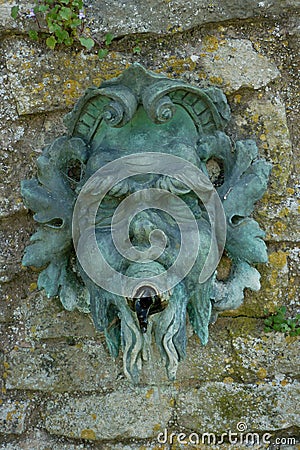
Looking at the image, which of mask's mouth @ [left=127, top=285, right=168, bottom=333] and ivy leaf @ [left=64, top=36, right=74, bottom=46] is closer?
mask's mouth @ [left=127, top=285, right=168, bottom=333]

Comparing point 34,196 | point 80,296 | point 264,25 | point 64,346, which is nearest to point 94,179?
point 34,196

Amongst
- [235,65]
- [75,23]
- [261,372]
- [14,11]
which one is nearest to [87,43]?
[75,23]

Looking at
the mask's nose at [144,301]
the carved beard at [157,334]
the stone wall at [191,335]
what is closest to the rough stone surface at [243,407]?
the stone wall at [191,335]

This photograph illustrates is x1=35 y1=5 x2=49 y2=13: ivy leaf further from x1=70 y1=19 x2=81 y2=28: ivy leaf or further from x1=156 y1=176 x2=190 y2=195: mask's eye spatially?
x1=156 y1=176 x2=190 y2=195: mask's eye

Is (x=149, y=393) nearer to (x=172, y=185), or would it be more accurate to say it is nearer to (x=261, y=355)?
(x=261, y=355)

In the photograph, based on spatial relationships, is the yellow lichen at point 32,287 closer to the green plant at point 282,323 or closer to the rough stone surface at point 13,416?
the rough stone surface at point 13,416

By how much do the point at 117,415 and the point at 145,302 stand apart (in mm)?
395

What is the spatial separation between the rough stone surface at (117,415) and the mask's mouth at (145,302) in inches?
12.8

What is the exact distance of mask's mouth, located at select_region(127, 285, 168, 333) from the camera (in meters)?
0.98

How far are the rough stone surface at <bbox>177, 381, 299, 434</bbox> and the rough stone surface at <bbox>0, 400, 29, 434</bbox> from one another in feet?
1.16

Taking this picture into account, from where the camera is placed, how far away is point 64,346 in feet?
4.23

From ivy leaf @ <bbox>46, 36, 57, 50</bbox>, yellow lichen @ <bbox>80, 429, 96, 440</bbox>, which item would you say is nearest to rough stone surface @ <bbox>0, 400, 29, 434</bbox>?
yellow lichen @ <bbox>80, 429, 96, 440</bbox>

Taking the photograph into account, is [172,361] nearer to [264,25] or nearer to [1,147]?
[1,147]

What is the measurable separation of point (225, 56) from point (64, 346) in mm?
707
